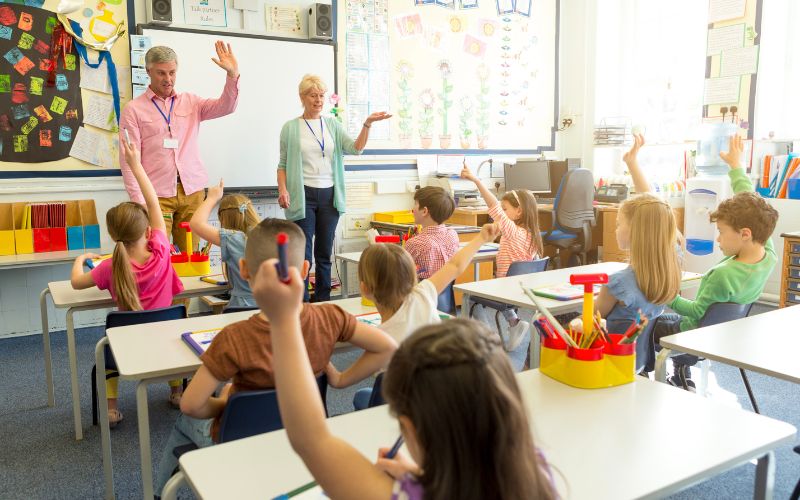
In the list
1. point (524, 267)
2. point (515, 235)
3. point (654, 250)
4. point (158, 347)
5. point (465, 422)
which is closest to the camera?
point (465, 422)

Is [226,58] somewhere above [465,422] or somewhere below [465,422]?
above

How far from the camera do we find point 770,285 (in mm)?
5375

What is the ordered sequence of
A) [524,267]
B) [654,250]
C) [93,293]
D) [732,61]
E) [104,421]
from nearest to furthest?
[104,421] < [654,250] < [93,293] < [524,267] < [732,61]

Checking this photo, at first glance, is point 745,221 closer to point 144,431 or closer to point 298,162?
point 144,431

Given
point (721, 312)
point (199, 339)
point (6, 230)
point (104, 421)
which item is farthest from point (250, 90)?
point (721, 312)

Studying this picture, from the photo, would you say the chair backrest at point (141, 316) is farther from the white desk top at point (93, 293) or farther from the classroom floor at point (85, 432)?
the classroom floor at point (85, 432)

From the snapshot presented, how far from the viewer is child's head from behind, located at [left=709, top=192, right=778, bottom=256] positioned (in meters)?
2.53

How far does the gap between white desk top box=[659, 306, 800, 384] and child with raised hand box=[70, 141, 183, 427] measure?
1.98 meters

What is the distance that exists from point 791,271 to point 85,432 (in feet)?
14.6

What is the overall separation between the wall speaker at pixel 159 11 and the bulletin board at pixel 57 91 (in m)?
0.16

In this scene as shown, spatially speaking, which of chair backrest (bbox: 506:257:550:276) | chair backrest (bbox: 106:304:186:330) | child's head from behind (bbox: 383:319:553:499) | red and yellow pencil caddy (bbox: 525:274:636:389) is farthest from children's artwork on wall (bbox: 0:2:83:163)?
child's head from behind (bbox: 383:319:553:499)

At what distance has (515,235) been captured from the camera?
3820 mm

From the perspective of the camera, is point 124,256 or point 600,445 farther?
point 124,256

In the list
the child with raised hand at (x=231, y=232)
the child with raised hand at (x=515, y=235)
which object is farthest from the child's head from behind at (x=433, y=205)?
the child with raised hand at (x=231, y=232)
